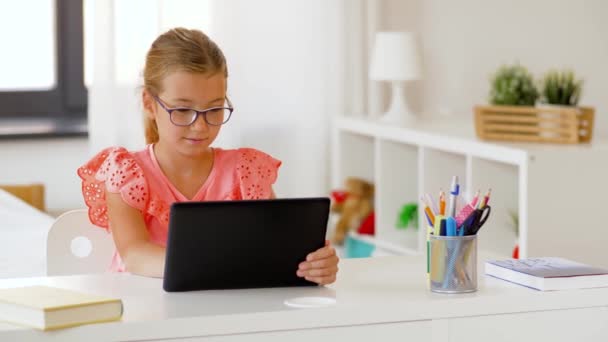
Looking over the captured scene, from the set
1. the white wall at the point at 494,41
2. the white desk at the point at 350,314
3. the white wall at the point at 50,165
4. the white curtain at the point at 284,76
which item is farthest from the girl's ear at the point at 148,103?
the white wall at the point at 494,41

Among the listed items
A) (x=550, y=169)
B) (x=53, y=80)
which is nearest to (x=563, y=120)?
(x=550, y=169)

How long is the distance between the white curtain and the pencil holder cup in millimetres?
2032

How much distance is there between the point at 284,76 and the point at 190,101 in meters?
1.88

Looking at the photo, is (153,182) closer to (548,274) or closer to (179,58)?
(179,58)

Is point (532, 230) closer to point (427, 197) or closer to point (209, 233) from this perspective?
point (427, 197)

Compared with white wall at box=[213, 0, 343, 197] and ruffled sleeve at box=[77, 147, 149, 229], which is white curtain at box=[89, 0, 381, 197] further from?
ruffled sleeve at box=[77, 147, 149, 229]

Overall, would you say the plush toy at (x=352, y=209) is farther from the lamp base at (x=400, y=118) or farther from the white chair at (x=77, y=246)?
the white chair at (x=77, y=246)

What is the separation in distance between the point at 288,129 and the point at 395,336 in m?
2.25

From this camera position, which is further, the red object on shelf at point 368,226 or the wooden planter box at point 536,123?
the red object on shelf at point 368,226

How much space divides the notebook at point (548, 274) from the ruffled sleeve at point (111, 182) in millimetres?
576

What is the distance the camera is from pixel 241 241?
4.57 feet

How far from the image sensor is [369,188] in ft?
11.5

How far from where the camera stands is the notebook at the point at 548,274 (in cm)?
139

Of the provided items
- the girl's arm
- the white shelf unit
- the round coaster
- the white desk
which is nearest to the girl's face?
the girl's arm
